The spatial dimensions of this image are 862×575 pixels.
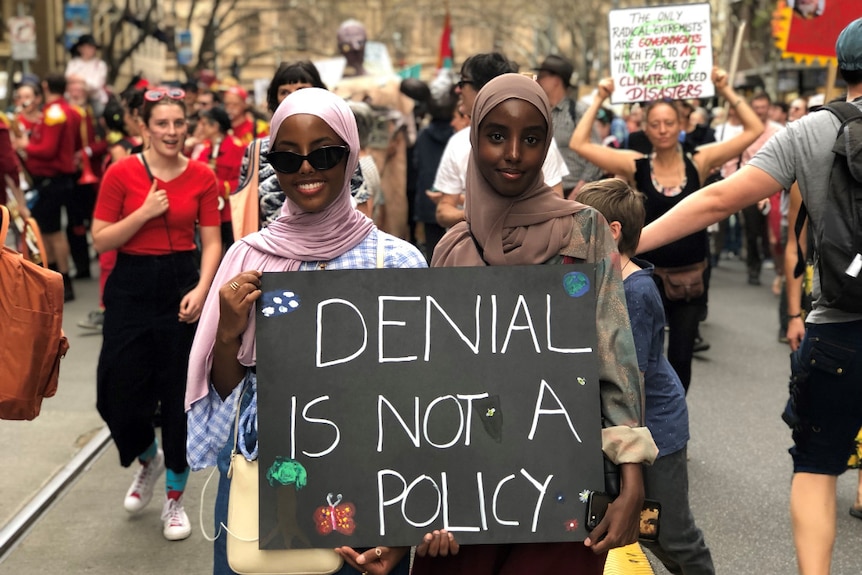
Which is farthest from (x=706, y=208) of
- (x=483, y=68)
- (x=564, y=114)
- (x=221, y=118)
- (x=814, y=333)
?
(x=221, y=118)

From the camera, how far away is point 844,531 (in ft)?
19.3

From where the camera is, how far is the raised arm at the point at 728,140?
6.89 meters

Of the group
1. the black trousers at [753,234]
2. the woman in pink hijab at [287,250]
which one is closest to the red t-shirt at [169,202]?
the woman in pink hijab at [287,250]

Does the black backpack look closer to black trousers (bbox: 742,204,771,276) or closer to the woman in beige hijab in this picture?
the woman in beige hijab

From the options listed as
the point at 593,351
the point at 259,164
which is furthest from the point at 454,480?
the point at 259,164

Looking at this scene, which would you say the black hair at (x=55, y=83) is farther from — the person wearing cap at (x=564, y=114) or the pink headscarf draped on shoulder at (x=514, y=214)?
the pink headscarf draped on shoulder at (x=514, y=214)

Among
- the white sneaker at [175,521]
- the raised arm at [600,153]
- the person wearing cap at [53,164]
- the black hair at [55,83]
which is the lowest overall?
the white sneaker at [175,521]

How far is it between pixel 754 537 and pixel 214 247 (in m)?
2.78

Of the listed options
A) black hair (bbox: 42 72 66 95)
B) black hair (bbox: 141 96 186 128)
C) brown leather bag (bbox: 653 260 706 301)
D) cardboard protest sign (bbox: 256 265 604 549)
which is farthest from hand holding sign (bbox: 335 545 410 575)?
black hair (bbox: 42 72 66 95)

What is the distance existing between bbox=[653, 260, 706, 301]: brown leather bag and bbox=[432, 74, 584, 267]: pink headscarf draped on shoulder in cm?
362

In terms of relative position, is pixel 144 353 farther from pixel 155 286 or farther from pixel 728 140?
pixel 728 140

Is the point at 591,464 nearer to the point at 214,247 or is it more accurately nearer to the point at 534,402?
the point at 534,402

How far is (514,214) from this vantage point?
10.5 feet

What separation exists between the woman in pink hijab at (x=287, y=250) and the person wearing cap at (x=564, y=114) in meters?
5.41
